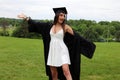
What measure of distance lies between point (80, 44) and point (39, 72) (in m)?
4.24

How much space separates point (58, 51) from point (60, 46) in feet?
0.40

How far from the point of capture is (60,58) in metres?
8.34

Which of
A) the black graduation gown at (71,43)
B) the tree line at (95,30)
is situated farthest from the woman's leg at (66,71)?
the tree line at (95,30)

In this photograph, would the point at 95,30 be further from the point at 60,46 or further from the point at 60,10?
the point at 60,46

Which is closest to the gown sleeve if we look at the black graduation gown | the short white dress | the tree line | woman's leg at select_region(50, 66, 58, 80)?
the black graduation gown

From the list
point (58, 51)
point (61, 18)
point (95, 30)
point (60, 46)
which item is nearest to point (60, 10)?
point (61, 18)

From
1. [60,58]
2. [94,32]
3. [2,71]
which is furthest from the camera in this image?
[94,32]

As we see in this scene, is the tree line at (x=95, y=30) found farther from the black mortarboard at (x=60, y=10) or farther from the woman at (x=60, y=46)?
the black mortarboard at (x=60, y=10)

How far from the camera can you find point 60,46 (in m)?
8.37

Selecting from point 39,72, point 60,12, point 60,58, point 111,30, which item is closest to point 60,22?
point 60,12

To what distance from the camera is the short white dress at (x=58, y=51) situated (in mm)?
8336

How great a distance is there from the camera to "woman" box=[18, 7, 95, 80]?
836 centimetres

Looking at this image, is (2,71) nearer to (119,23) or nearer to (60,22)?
(60,22)

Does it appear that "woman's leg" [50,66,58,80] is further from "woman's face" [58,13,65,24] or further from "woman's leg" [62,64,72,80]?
"woman's face" [58,13,65,24]
